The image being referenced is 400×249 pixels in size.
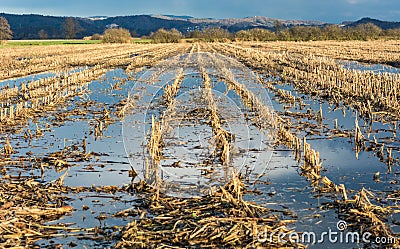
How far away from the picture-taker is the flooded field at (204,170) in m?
5.37

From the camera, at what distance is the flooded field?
17.6 feet

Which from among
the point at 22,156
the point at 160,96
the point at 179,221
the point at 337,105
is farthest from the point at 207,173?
the point at 160,96

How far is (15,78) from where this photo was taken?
847 inches

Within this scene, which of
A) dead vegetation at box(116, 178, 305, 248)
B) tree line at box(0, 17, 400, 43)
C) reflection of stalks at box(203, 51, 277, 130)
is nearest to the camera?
dead vegetation at box(116, 178, 305, 248)

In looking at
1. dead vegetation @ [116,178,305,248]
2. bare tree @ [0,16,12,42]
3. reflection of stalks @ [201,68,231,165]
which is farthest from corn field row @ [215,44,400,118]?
bare tree @ [0,16,12,42]

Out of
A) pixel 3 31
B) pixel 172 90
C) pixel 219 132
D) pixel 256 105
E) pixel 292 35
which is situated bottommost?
pixel 219 132

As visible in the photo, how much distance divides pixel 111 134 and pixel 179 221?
5.33 m

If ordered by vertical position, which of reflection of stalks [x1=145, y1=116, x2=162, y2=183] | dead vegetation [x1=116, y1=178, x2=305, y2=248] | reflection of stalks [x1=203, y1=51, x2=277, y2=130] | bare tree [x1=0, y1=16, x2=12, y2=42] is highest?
bare tree [x1=0, y1=16, x2=12, y2=42]

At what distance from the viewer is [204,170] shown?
7.75 metres

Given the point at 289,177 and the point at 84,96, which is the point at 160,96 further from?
the point at 289,177

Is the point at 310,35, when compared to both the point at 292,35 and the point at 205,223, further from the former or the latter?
the point at 205,223

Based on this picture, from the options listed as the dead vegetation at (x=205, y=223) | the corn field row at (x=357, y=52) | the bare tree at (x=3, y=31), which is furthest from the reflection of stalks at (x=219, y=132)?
the bare tree at (x=3, y=31)

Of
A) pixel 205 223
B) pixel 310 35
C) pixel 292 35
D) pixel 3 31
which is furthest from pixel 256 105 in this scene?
pixel 3 31

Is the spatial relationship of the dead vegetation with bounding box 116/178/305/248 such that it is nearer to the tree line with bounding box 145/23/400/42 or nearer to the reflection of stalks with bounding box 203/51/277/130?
the reflection of stalks with bounding box 203/51/277/130
